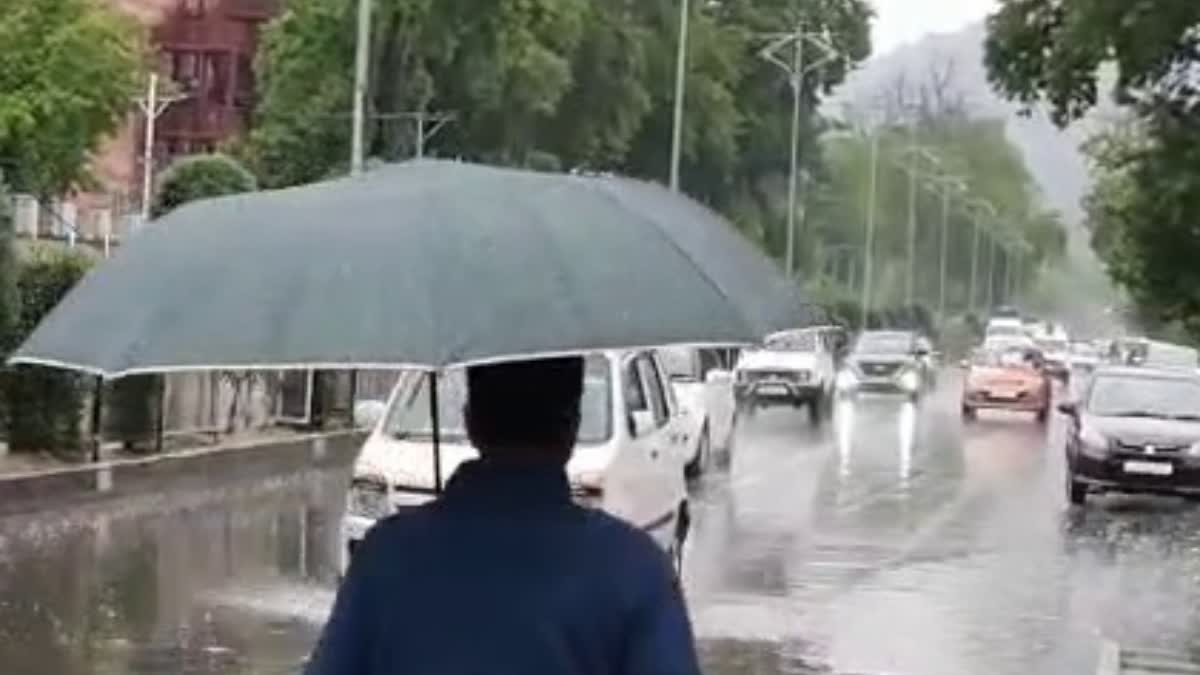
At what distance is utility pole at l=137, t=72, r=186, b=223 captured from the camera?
71.9 m

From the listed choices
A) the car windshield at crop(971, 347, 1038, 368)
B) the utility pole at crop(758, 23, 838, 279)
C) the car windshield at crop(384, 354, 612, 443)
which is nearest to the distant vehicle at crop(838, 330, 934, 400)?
the car windshield at crop(971, 347, 1038, 368)

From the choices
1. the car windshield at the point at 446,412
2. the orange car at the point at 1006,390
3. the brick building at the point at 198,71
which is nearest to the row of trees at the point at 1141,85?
the car windshield at the point at 446,412

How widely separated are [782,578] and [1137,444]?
9724 millimetres

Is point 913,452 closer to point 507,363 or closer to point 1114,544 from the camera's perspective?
point 1114,544

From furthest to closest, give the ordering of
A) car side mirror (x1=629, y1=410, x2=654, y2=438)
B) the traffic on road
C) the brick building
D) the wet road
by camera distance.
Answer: the brick building
car side mirror (x1=629, y1=410, x2=654, y2=438)
the traffic on road
the wet road

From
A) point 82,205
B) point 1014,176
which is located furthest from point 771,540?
point 1014,176

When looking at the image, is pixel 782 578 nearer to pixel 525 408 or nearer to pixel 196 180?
pixel 525 408

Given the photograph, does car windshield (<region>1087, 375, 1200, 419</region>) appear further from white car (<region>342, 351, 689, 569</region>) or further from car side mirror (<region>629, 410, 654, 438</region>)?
car side mirror (<region>629, 410, 654, 438</region>)

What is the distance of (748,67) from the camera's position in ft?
282

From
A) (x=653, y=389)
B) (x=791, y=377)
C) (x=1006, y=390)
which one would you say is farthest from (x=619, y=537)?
(x=1006, y=390)

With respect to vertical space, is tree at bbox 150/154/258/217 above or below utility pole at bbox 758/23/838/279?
below

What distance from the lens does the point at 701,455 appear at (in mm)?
29328

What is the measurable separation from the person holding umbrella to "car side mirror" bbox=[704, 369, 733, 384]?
88.3 feet

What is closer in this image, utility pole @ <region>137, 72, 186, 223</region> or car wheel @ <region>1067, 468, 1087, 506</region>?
car wheel @ <region>1067, 468, 1087, 506</region>
